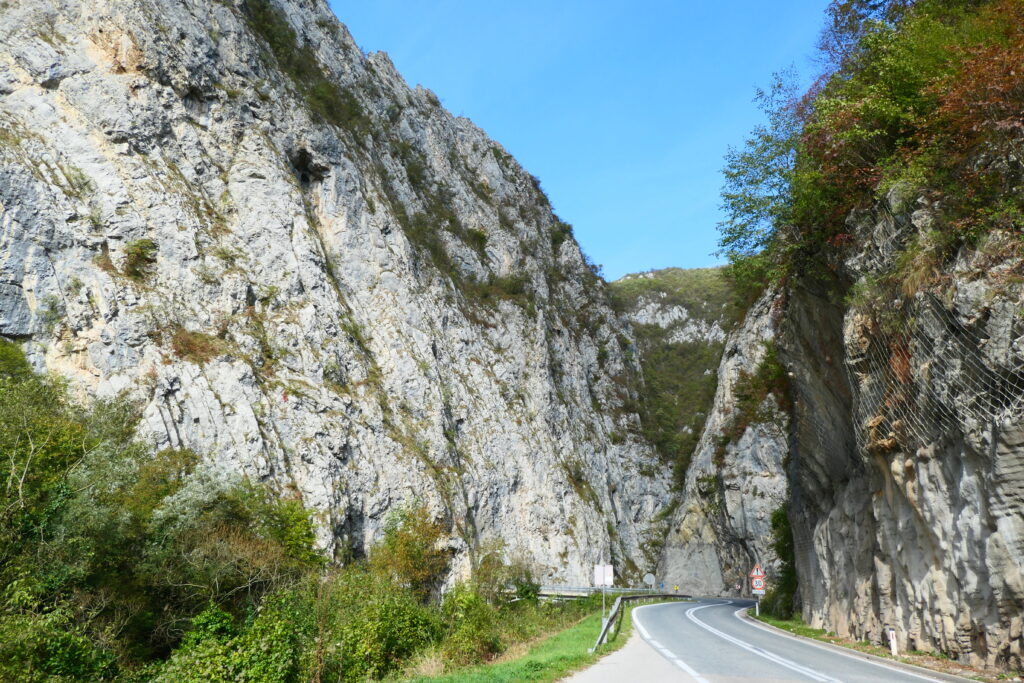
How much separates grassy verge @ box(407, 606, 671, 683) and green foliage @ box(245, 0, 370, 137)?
39.6m

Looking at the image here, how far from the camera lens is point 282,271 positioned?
38.0m

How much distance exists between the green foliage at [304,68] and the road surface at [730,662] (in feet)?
136

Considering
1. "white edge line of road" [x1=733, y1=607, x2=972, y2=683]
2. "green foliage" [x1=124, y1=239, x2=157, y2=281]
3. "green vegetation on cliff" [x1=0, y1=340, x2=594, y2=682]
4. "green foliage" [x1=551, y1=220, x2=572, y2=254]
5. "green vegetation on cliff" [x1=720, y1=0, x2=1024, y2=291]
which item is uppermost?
"green foliage" [x1=551, y1=220, x2=572, y2=254]

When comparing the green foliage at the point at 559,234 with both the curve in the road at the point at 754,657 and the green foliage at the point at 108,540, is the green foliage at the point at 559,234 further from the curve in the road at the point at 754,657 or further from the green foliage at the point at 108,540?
the curve in the road at the point at 754,657

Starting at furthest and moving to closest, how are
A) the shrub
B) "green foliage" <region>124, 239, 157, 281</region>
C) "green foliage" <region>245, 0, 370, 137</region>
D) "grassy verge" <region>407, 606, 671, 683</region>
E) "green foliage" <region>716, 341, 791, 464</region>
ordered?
"green foliage" <region>716, 341, 791, 464</region> < "green foliage" <region>245, 0, 370, 137</region> < "green foliage" <region>124, 239, 157, 281</region> < the shrub < "grassy verge" <region>407, 606, 671, 683</region>

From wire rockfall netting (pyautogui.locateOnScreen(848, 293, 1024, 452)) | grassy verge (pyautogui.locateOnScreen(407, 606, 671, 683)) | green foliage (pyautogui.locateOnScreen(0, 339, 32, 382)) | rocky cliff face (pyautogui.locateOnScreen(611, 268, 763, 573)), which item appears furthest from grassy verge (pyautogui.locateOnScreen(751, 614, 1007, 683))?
green foliage (pyautogui.locateOnScreen(0, 339, 32, 382))

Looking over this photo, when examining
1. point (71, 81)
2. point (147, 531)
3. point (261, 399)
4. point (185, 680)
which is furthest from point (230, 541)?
point (71, 81)

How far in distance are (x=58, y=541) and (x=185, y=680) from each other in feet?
24.7

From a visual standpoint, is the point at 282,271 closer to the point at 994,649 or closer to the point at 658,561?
the point at 994,649

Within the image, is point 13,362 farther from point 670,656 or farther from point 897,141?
point 897,141

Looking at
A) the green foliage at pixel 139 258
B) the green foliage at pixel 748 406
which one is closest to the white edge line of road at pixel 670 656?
the green foliage at pixel 139 258

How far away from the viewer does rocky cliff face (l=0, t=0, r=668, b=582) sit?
3109 cm

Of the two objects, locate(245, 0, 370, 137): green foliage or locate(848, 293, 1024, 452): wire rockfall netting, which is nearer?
locate(848, 293, 1024, 452): wire rockfall netting

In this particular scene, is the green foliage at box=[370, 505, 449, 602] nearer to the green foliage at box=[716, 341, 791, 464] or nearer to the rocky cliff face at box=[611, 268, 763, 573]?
the rocky cliff face at box=[611, 268, 763, 573]
